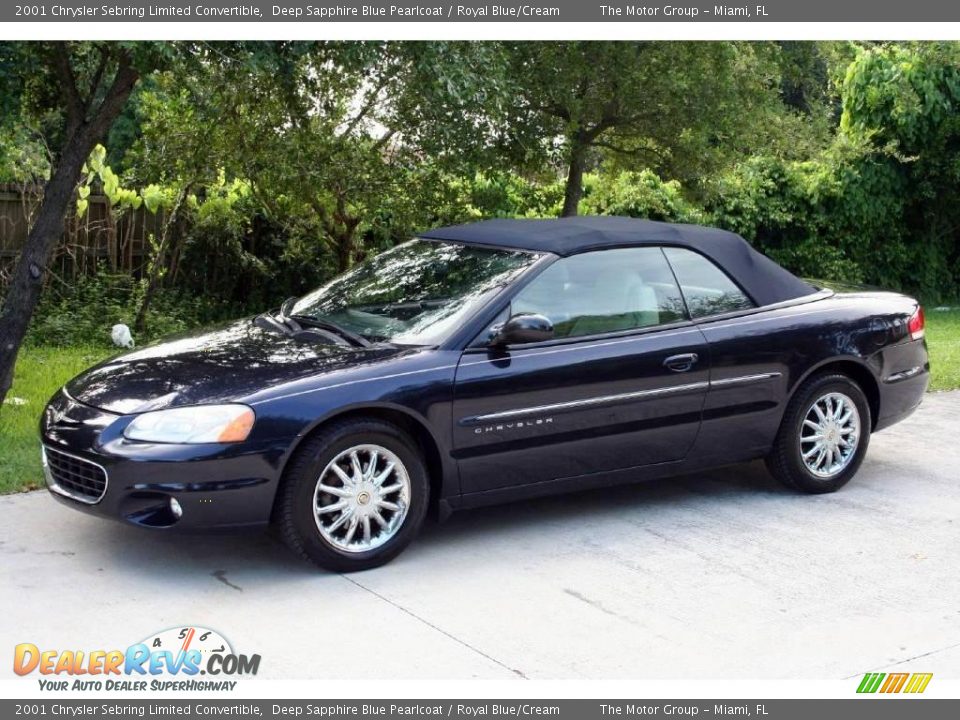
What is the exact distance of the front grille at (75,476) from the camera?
17.7 feet

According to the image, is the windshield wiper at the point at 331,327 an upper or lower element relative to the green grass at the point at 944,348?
upper

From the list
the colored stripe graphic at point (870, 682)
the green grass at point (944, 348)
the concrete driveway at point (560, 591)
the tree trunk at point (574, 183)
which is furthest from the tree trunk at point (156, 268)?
the colored stripe graphic at point (870, 682)

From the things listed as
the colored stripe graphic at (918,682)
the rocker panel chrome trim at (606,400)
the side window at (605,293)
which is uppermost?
the side window at (605,293)

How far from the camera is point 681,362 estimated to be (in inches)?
251

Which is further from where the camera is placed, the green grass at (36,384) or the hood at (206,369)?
the green grass at (36,384)

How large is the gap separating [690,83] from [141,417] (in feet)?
23.3

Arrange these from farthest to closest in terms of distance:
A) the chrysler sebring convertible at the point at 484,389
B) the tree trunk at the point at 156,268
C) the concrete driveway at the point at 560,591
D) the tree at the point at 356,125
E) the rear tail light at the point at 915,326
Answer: the tree trunk at the point at 156,268
the tree at the point at 356,125
the rear tail light at the point at 915,326
the chrysler sebring convertible at the point at 484,389
the concrete driveway at the point at 560,591

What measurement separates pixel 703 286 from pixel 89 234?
897 centimetres

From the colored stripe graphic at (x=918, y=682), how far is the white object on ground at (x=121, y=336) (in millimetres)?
8894

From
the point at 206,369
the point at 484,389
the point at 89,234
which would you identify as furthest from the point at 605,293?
the point at 89,234

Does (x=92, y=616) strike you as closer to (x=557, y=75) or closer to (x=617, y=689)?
(x=617, y=689)

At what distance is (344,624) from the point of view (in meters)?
5.01

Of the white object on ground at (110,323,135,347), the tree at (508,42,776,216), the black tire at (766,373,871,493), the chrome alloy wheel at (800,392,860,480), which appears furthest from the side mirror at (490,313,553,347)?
the white object on ground at (110,323,135,347)

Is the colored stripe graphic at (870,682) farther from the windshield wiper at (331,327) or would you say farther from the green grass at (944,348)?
the green grass at (944,348)
